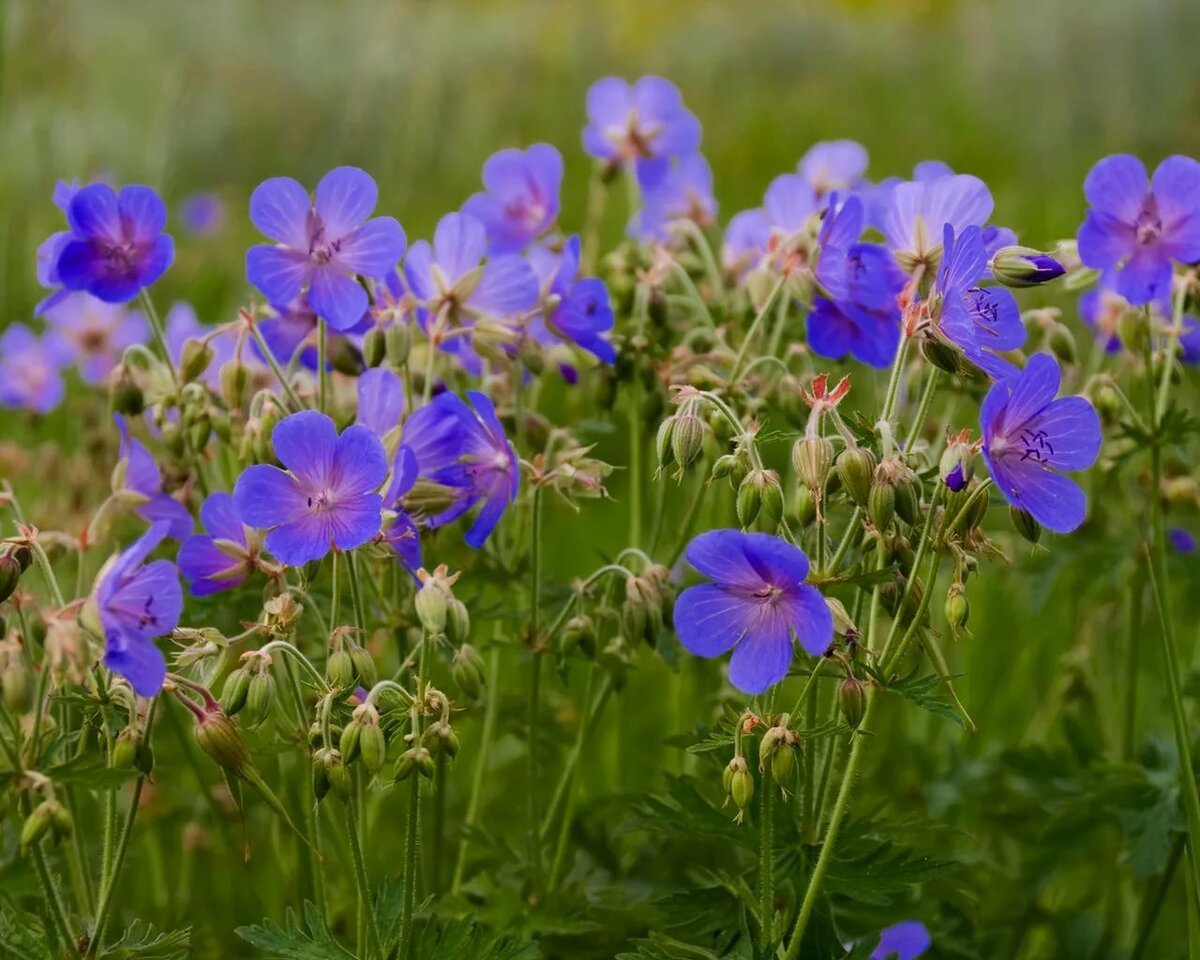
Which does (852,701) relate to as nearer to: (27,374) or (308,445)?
(308,445)

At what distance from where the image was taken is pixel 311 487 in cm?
140

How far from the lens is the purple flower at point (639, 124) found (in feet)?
7.71

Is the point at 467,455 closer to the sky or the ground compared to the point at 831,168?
closer to the ground

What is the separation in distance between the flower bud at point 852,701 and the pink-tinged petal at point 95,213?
3.15ft

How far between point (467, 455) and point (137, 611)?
46cm

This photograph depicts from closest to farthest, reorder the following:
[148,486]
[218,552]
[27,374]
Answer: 1. [218,552]
2. [148,486]
3. [27,374]

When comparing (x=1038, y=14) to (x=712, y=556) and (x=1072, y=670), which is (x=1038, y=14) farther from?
(x=712, y=556)

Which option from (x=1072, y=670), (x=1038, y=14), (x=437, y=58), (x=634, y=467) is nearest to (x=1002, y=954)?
(x=1072, y=670)

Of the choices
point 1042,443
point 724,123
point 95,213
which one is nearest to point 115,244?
point 95,213

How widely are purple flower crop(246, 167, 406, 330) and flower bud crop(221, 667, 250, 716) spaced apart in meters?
0.43

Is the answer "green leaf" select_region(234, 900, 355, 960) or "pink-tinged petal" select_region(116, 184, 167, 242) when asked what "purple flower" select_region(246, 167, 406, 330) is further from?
"green leaf" select_region(234, 900, 355, 960)

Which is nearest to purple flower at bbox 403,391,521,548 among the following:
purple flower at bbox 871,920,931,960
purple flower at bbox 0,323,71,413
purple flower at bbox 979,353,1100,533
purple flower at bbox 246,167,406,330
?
purple flower at bbox 246,167,406,330

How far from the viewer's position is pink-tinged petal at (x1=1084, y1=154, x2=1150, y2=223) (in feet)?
5.56

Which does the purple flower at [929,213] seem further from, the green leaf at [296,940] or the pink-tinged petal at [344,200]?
the green leaf at [296,940]
